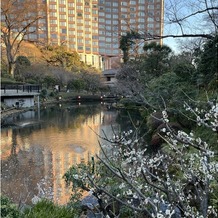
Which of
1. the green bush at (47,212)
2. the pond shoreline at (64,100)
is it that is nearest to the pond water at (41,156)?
the green bush at (47,212)

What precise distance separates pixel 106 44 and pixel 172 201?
4758 cm

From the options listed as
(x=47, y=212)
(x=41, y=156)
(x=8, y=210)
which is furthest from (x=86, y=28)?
(x=8, y=210)

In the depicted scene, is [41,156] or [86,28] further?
[86,28]

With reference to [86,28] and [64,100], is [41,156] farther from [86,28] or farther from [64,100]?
[86,28]

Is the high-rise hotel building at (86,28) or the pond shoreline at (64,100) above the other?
the high-rise hotel building at (86,28)

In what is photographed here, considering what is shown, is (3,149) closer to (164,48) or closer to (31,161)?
(31,161)

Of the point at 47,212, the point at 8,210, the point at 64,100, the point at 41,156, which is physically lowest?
the point at 41,156

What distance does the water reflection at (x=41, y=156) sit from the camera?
15.1 feet

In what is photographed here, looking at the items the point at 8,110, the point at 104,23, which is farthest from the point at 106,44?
the point at 8,110

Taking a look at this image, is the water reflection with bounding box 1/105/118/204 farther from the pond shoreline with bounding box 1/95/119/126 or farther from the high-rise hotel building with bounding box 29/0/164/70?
the high-rise hotel building with bounding box 29/0/164/70

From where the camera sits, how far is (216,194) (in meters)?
3.16

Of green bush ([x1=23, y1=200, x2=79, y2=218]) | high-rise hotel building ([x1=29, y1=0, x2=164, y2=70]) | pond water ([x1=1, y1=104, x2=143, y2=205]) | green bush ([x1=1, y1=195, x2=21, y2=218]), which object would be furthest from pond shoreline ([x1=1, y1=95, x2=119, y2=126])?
high-rise hotel building ([x1=29, y1=0, x2=164, y2=70])

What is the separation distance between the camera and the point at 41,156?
6.84 meters

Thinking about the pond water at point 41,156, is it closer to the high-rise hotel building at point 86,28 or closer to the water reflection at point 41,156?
the water reflection at point 41,156
